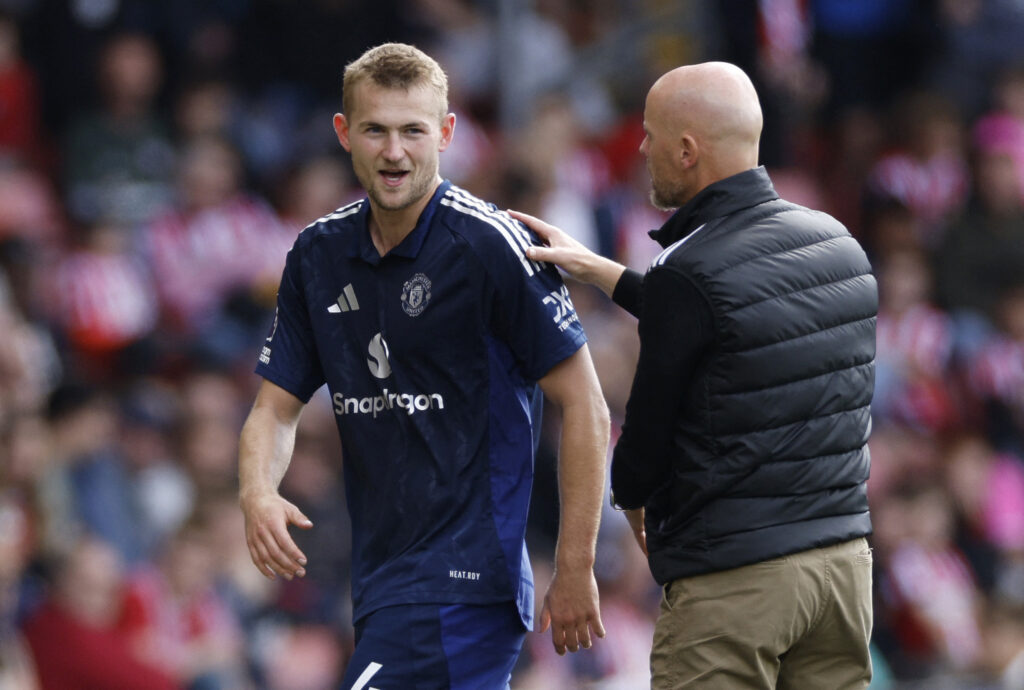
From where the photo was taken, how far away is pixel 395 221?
471cm

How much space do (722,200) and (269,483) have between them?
1.53 meters

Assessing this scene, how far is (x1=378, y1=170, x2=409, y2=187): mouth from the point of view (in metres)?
4.60

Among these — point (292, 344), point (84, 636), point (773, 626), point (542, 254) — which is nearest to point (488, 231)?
point (542, 254)

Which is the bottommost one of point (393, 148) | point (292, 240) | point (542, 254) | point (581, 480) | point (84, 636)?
point (84, 636)

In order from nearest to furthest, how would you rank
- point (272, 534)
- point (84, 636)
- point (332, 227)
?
point (272, 534) < point (332, 227) < point (84, 636)

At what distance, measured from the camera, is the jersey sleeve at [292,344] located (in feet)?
16.1

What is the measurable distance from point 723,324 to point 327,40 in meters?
6.86

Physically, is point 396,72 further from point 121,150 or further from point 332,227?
point 121,150

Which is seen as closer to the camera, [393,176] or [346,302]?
[393,176]

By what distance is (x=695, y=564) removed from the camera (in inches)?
171

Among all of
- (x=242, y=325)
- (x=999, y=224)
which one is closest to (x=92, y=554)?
(x=242, y=325)

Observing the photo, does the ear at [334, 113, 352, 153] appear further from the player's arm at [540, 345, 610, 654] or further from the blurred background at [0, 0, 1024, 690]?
the blurred background at [0, 0, 1024, 690]

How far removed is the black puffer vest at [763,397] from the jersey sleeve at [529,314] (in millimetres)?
384

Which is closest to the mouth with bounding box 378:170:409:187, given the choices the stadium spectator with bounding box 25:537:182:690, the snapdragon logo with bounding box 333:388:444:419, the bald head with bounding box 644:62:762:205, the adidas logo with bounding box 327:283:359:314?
the adidas logo with bounding box 327:283:359:314
